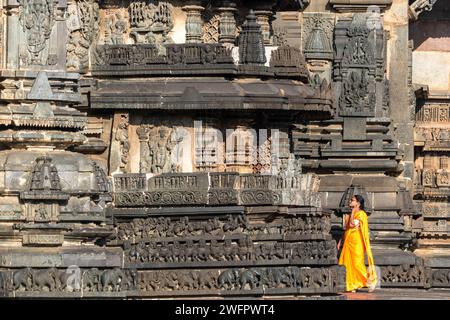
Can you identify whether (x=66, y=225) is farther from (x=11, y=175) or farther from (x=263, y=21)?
(x=263, y=21)

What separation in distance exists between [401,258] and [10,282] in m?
14.0

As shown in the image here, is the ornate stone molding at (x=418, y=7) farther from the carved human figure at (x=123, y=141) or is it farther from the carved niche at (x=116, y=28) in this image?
the carved human figure at (x=123, y=141)

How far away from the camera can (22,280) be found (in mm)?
47312

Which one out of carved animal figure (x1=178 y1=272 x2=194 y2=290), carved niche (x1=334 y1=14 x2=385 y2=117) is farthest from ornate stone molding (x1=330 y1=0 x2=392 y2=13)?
carved animal figure (x1=178 y1=272 x2=194 y2=290)

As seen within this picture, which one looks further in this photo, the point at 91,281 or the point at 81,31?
the point at 81,31

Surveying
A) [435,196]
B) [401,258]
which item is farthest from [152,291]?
[435,196]

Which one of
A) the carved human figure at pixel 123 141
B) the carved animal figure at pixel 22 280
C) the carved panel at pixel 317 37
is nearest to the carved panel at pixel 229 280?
the carved human figure at pixel 123 141

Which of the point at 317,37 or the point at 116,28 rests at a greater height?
the point at 317,37

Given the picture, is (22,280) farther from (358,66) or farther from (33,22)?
(358,66)

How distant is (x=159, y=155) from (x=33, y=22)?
375 cm

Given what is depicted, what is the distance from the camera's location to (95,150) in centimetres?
5222

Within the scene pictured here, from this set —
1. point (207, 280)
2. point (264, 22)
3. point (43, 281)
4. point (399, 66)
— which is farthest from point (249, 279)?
point (399, 66)

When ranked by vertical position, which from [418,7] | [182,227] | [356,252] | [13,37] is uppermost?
[418,7]

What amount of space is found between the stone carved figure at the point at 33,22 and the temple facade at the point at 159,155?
0.06 feet
